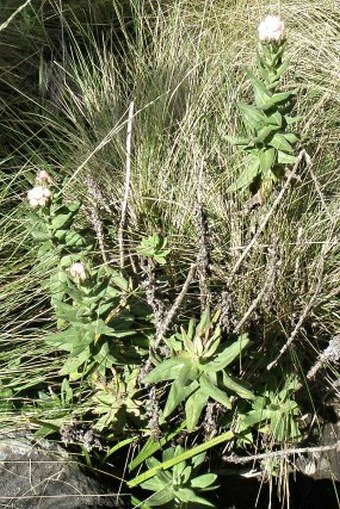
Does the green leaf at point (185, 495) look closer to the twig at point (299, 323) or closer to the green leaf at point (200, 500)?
the green leaf at point (200, 500)

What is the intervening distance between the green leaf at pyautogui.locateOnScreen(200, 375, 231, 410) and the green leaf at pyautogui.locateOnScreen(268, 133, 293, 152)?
58cm

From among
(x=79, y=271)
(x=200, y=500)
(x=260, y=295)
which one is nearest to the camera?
(x=79, y=271)

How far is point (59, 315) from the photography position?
1.85 meters

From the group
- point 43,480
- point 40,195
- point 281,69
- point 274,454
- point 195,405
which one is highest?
point 281,69

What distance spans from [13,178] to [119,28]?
37.2 inches

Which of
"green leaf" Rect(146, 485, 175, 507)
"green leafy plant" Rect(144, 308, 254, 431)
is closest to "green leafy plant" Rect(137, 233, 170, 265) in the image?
"green leafy plant" Rect(144, 308, 254, 431)

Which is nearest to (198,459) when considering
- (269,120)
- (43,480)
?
(43,480)

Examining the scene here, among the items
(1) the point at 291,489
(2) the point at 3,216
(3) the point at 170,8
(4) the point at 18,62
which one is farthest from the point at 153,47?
(1) the point at 291,489

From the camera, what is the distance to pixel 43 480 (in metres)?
1.95

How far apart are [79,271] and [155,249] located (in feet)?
1.44

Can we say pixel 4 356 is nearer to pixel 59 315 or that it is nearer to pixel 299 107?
pixel 59 315

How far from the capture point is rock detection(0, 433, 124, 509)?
75.7 inches

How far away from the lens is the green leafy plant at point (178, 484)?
1.85m

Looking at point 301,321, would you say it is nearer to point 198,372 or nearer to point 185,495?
point 198,372
